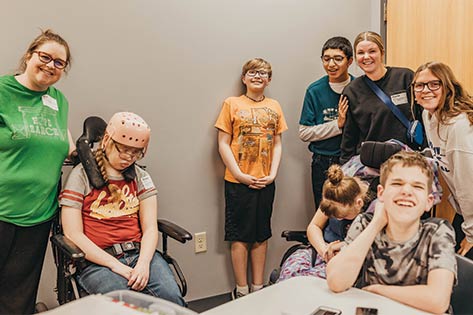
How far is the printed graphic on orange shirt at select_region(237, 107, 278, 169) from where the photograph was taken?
10.3 feet

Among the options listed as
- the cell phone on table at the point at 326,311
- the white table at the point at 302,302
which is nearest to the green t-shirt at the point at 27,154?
the white table at the point at 302,302

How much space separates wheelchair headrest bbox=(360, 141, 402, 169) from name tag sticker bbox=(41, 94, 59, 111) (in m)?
1.47

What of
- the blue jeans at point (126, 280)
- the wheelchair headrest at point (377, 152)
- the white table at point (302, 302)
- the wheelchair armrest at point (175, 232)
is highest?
the wheelchair headrest at point (377, 152)

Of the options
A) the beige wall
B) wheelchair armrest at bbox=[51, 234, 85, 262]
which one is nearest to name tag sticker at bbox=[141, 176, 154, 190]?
wheelchair armrest at bbox=[51, 234, 85, 262]

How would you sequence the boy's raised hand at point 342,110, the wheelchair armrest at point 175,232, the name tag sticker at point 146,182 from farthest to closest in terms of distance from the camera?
the boy's raised hand at point 342,110
the name tag sticker at point 146,182
the wheelchair armrest at point 175,232

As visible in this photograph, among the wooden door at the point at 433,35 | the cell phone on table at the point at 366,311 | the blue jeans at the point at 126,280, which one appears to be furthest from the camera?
the wooden door at the point at 433,35

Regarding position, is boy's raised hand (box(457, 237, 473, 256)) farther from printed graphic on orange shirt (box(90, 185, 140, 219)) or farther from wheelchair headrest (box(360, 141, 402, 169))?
printed graphic on orange shirt (box(90, 185, 140, 219))

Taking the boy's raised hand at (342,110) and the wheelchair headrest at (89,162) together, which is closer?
the wheelchair headrest at (89,162)

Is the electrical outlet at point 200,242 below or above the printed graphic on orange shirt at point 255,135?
below

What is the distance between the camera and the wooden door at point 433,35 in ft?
8.96

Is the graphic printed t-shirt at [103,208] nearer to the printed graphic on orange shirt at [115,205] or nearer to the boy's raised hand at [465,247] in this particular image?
the printed graphic on orange shirt at [115,205]

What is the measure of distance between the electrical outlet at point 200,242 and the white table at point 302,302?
1.66m

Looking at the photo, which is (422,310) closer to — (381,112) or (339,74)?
(381,112)

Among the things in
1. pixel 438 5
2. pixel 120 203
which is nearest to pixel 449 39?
pixel 438 5
